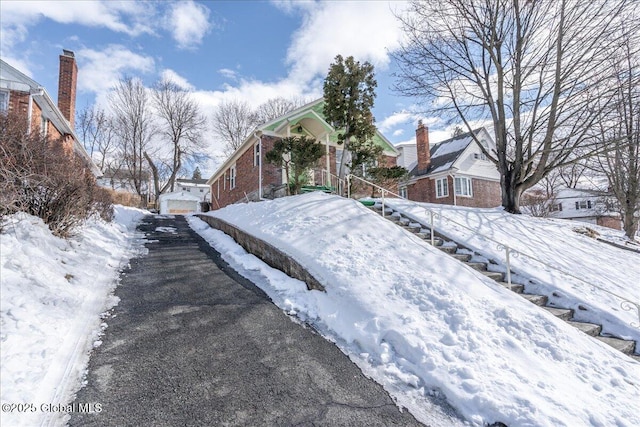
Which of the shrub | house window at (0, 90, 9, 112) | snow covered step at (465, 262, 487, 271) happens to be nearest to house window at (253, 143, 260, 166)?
house window at (0, 90, 9, 112)

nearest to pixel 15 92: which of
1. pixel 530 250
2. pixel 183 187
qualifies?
pixel 530 250

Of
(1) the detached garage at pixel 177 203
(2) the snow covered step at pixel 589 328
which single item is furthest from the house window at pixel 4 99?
(1) the detached garage at pixel 177 203

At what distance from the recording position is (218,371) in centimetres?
309

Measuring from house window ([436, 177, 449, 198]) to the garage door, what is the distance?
22002 millimetres

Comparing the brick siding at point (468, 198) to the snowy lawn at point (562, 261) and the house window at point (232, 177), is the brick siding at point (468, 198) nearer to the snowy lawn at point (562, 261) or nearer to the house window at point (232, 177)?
the snowy lawn at point (562, 261)

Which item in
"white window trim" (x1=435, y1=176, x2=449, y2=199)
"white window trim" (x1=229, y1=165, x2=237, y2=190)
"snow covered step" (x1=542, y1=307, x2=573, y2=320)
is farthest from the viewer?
"white window trim" (x1=435, y1=176, x2=449, y2=199)

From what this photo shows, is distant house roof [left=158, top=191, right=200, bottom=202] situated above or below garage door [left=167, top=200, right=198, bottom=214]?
above

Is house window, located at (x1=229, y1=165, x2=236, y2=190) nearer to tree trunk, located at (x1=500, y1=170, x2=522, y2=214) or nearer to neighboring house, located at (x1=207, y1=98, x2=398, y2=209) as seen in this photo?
neighboring house, located at (x1=207, y1=98, x2=398, y2=209)

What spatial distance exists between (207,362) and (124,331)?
127 centimetres

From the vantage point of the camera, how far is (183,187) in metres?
53.3

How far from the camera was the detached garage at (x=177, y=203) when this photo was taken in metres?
28.9

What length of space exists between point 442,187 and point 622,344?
19035mm

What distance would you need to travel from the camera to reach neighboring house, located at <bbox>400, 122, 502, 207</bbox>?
72.1 ft

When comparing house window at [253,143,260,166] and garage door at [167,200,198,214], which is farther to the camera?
garage door at [167,200,198,214]
